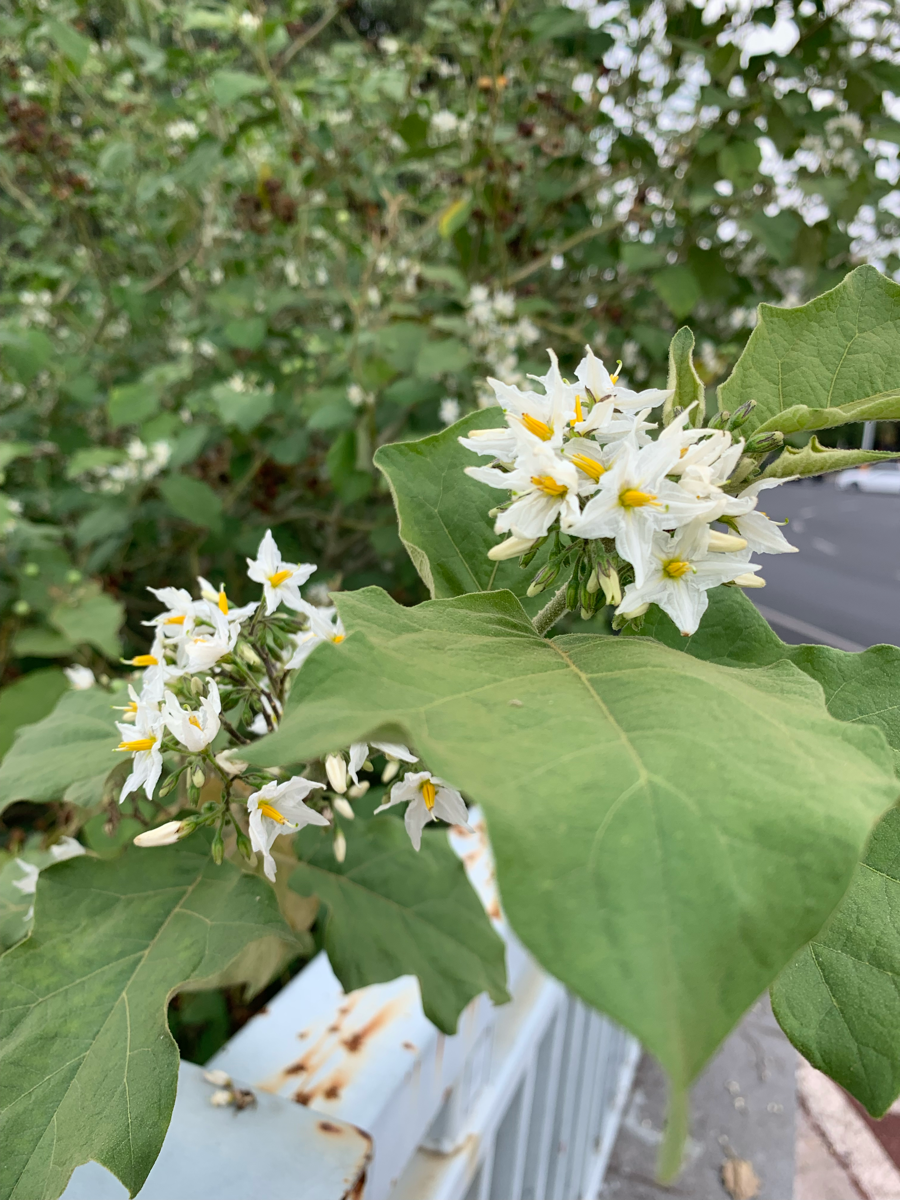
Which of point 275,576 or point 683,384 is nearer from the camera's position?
point 683,384

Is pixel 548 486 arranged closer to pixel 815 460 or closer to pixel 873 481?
pixel 815 460

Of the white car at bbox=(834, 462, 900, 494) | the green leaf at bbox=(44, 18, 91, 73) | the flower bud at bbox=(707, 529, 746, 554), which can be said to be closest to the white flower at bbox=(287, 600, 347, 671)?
the flower bud at bbox=(707, 529, 746, 554)

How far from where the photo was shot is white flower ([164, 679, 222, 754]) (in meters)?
0.42

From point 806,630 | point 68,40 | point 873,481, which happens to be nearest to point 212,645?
point 806,630

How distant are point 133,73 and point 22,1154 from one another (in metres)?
2.52

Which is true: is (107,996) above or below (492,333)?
below

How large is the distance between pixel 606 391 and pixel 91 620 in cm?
127

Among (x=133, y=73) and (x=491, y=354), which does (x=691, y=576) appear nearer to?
(x=491, y=354)

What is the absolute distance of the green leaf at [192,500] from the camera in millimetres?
1539

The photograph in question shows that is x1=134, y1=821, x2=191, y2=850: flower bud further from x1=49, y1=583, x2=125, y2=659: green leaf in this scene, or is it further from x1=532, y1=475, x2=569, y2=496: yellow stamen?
x1=49, y1=583, x2=125, y2=659: green leaf

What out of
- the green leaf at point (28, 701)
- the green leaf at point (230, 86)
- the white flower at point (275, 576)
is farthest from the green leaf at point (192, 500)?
the white flower at point (275, 576)

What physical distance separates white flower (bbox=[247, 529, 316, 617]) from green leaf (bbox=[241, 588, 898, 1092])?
0.69 ft

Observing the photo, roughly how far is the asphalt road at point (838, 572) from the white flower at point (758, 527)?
1.68ft

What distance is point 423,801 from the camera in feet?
1.43
